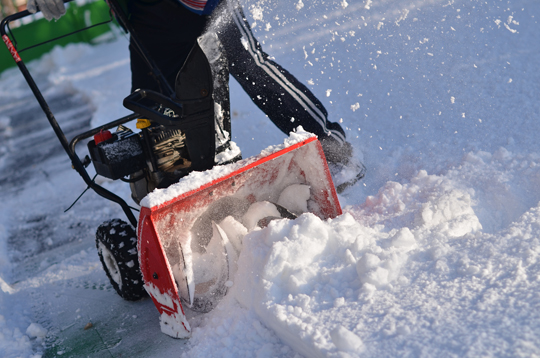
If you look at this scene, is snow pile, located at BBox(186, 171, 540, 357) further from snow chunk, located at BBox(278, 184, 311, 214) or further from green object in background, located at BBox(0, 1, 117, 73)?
green object in background, located at BBox(0, 1, 117, 73)

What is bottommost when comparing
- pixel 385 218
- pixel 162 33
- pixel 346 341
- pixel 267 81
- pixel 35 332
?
pixel 385 218

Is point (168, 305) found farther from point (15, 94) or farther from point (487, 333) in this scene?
point (15, 94)

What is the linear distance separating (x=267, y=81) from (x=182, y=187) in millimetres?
1674

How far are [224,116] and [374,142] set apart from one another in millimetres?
1376

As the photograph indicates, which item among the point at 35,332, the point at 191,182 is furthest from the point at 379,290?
the point at 35,332

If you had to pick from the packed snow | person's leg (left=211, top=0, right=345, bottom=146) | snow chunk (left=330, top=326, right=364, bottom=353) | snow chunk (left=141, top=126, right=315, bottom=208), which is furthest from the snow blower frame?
person's leg (left=211, top=0, right=345, bottom=146)

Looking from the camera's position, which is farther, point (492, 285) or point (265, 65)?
point (265, 65)

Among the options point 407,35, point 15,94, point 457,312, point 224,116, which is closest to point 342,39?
point 407,35

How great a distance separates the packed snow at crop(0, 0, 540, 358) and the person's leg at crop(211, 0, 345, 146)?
588mm

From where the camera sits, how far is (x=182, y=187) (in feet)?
7.09

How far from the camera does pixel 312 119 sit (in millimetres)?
3627

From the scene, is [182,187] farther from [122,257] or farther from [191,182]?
[122,257]

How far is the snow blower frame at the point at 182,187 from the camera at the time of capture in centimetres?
222

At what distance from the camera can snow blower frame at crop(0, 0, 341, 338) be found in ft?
7.29
